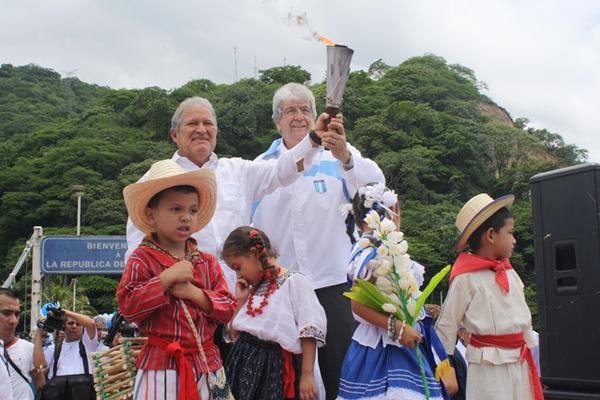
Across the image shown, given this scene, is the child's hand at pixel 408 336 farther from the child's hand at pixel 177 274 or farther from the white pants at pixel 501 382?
the child's hand at pixel 177 274

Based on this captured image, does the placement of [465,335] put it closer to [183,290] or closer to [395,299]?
[395,299]

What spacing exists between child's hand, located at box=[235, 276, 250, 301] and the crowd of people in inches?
0.5

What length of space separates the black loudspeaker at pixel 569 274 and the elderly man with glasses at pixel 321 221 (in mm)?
1960

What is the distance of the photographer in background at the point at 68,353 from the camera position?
301 inches

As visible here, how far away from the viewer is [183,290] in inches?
126

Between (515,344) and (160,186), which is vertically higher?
(160,186)

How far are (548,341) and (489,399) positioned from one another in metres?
1.74

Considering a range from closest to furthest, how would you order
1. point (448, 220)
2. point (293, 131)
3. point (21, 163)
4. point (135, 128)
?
point (293, 131), point (448, 220), point (21, 163), point (135, 128)

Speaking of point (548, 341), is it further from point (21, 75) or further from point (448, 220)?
point (21, 75)

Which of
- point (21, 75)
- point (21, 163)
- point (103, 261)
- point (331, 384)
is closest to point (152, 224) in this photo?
point (331, 384)

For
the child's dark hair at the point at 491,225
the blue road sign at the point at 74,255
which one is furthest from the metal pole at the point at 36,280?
the child's dark hair at the point at 491,225

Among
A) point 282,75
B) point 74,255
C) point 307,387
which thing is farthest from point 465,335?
point 282,75

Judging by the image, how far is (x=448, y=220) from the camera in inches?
2071

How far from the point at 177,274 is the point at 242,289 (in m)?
1.27
